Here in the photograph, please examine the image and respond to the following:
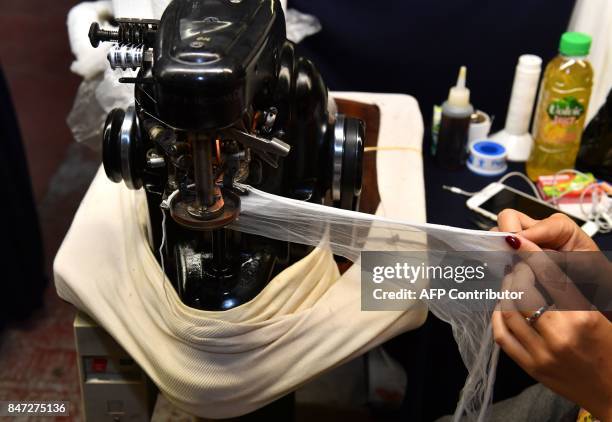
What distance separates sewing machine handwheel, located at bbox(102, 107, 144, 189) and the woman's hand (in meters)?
0.48

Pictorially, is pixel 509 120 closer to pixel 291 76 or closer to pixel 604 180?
pixel 604 180

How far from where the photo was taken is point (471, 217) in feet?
3.94

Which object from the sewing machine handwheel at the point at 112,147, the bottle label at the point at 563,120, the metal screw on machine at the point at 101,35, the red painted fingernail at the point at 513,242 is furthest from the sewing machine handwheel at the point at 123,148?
the bottle label at the point at 563,120

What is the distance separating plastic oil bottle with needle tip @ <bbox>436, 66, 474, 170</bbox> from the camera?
4.21 feet

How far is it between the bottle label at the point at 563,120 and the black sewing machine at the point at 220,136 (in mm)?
478

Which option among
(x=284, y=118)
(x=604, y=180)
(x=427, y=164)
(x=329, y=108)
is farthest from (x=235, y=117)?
(x=604, y=180)

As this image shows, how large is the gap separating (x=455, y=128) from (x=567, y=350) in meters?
0.60

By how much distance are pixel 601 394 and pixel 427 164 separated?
2.12 feet

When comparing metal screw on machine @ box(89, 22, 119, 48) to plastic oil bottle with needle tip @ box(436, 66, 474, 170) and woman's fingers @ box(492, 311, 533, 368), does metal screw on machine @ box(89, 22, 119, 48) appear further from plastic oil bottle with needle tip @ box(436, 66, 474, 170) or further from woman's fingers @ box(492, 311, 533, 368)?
plastic oil bottle with needle tip @ box(436, 66, 474, 170)

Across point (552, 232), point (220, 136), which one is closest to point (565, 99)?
point (552, 232)

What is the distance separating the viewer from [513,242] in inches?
34.9

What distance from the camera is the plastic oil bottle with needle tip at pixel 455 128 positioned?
128cm

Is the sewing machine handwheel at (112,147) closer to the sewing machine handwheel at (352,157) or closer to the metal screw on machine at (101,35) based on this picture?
the metal screw on machine at (101,35)

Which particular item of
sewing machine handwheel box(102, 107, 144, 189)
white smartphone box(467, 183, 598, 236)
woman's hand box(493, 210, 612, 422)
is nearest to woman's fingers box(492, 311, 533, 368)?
woman's hand box(493, 210, 612, 422)
